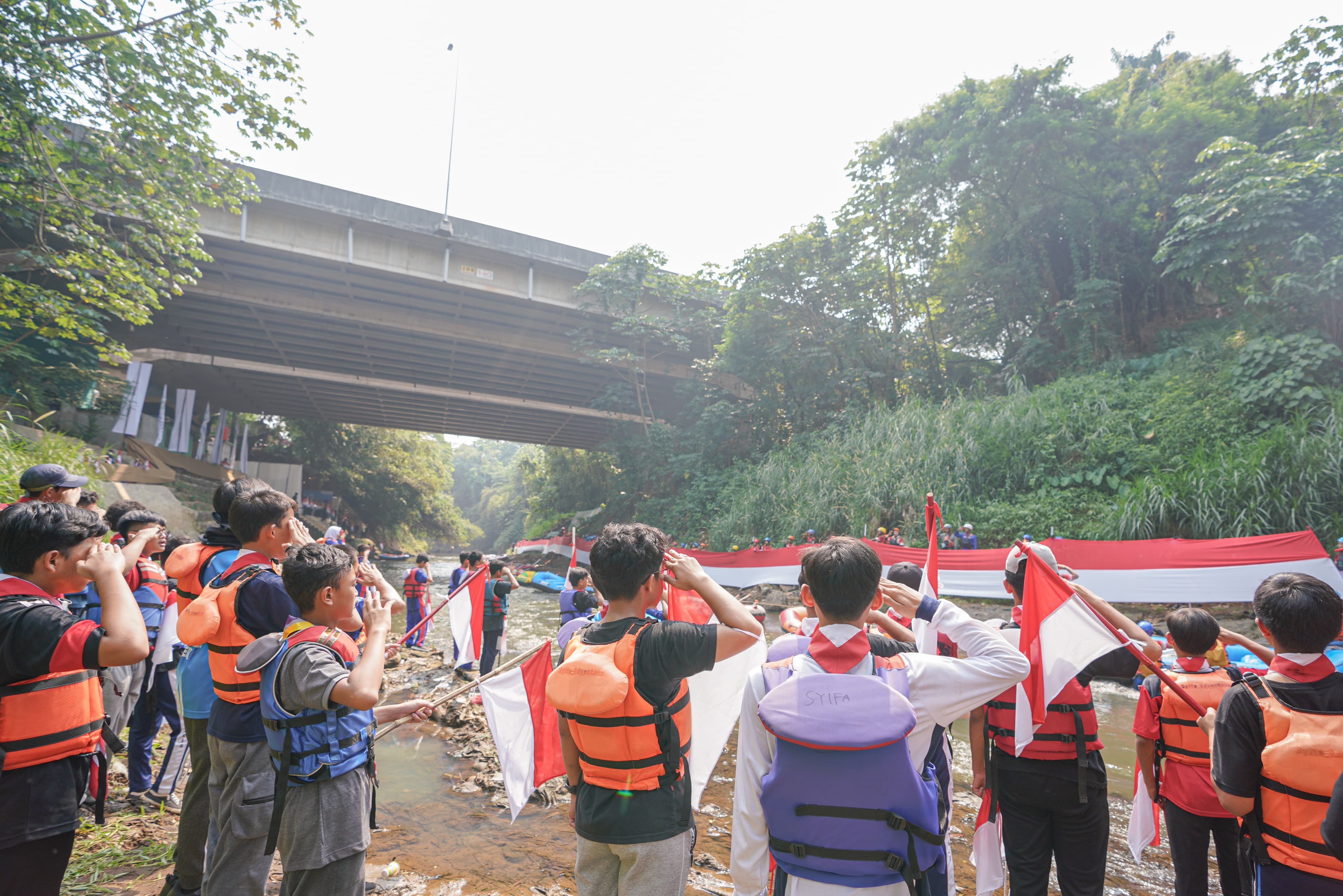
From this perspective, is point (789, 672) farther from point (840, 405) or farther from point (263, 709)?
point (840, 405)

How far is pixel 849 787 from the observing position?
1.72 metres

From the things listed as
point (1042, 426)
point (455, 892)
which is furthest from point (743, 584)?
point (455, 892)

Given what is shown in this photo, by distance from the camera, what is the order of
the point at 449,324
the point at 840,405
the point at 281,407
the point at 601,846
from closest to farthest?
the point at 601,846 < the point at 840,405 < the point at 449,324 < the point at 281,407

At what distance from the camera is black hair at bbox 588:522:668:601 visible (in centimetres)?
217

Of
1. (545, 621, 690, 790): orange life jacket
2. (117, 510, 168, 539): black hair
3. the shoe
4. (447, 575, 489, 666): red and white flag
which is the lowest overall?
the shoe

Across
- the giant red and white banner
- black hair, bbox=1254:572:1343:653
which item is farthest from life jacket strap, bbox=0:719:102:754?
the giant red and white banner

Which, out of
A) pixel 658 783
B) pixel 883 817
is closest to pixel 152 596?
pixel 658 783

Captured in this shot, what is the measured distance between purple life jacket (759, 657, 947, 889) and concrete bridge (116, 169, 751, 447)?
21.0 meters

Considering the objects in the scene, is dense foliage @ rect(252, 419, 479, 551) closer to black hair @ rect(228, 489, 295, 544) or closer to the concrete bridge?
the concrete bridge

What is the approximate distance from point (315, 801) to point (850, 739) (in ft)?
6.52

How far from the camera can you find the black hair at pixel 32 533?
2.18m

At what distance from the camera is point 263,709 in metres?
2.26

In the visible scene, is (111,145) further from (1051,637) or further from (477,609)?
(1051,637)

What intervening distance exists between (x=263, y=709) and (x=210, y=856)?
0.97m
